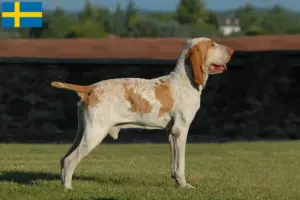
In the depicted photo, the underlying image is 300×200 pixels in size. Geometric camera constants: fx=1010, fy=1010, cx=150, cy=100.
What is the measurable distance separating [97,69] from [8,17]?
10979 millimetres

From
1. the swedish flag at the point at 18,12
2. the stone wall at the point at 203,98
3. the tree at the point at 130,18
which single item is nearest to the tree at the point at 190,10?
the tree at the point at 130,18

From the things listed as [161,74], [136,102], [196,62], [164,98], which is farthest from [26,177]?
[161,74]

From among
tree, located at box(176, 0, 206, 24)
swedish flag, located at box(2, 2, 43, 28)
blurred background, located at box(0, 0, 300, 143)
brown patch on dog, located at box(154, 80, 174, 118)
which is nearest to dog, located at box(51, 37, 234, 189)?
brown patch on dog, located at box(154, 80, 174, 118)

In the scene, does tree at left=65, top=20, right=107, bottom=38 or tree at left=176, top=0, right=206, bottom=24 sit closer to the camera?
tree at left=65, top=20, right=107, bottom=38

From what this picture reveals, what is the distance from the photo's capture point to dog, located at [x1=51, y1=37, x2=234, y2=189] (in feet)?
38.9

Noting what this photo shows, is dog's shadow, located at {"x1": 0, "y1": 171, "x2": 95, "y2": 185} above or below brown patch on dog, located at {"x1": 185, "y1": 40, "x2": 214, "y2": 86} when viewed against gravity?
below

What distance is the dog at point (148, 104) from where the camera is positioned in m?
11.9

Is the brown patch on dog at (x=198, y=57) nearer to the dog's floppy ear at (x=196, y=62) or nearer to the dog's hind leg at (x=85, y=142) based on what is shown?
the dog's floppy ear at (x=196, y=62)

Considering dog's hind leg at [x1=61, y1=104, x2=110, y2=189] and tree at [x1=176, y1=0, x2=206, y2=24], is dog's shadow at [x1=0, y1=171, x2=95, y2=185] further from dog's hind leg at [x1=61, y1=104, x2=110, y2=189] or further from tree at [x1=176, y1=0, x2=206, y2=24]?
tree at [x1=176, y1=0, x2=206, y2=24]

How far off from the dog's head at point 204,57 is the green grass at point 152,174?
1.46 metres

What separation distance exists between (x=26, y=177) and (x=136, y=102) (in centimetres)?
227

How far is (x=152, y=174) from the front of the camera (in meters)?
14.5

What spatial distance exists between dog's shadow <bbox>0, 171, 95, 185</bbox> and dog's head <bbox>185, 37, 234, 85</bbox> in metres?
2.26

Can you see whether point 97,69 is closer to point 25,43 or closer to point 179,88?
point 25,43
